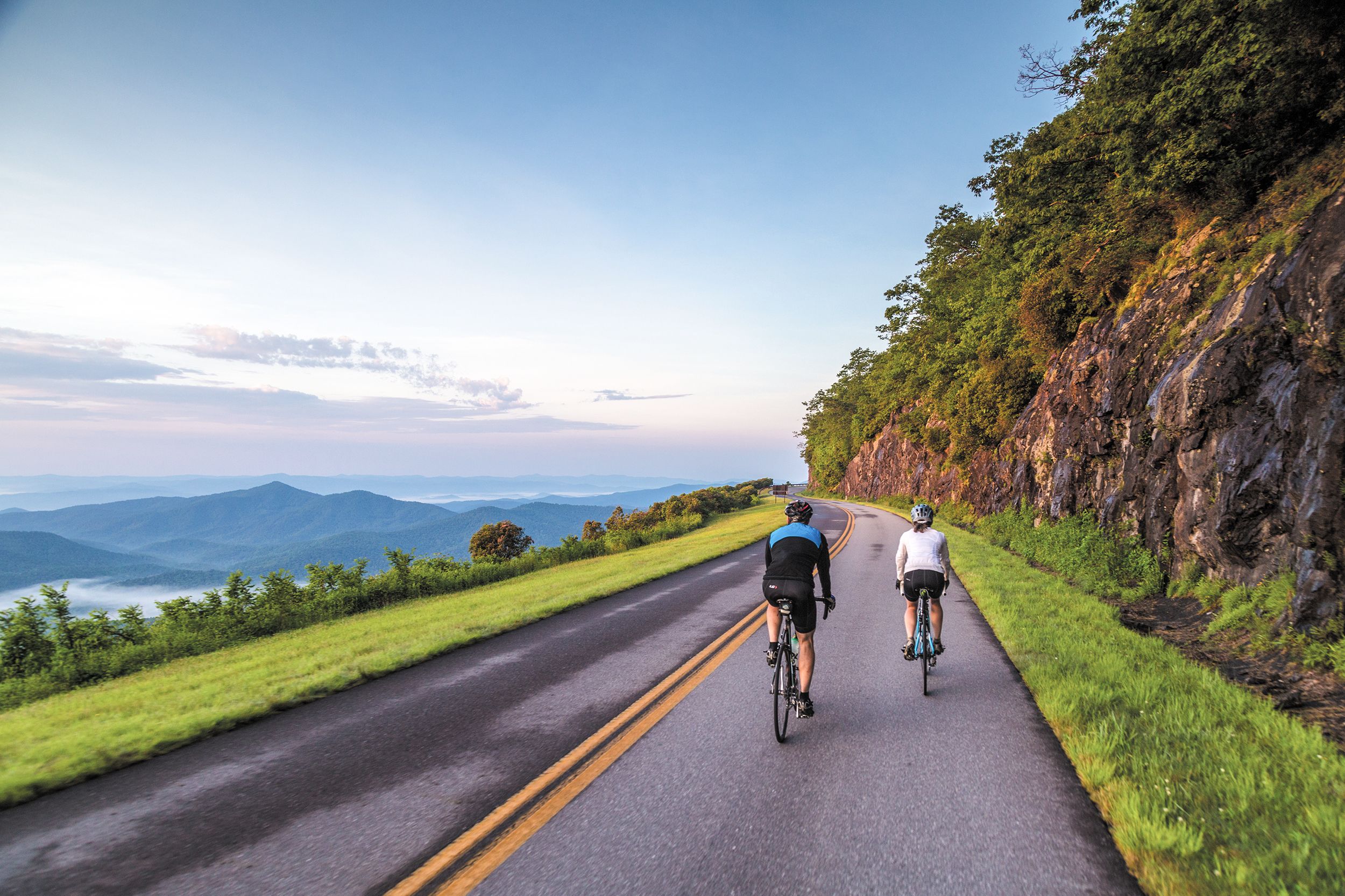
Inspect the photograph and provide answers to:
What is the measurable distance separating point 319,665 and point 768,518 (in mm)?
30857

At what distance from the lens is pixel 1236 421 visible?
8.79 metres

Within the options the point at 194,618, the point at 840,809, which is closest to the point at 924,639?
the point at 840,809

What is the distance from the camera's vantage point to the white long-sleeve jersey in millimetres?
6766

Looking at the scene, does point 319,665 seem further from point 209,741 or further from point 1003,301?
point 1003,301

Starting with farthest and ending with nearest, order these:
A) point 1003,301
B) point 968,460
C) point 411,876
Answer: point 968,460
point 1003,301
point 411,876

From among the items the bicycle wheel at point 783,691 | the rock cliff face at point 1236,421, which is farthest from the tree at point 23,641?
the rock cliff face at point 1236,421

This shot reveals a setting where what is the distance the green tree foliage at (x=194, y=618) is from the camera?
8844mm

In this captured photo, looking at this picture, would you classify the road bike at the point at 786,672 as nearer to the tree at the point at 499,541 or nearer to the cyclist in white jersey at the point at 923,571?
the cyclist in white jersey at the point at 923,571

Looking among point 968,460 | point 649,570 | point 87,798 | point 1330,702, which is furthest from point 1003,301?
point 87,798

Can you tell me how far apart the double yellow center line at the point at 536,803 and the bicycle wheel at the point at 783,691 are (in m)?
1.11

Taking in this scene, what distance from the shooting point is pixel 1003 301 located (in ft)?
91.6

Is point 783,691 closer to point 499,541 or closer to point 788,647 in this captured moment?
point 788,647

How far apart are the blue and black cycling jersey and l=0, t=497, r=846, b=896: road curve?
2107 mm

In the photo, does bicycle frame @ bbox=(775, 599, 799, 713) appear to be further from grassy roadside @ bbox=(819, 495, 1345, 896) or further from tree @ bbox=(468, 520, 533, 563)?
tree @ bbox=(468, 520, 533, 563)
